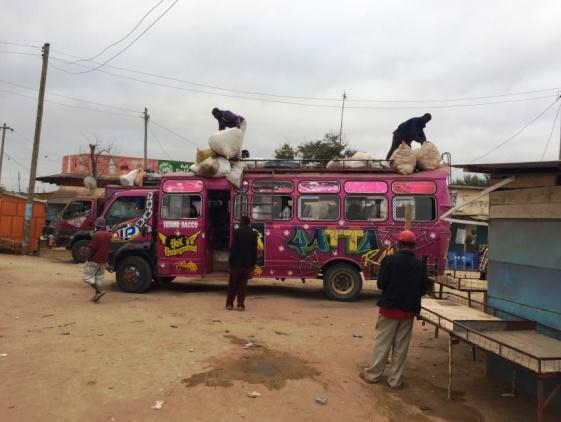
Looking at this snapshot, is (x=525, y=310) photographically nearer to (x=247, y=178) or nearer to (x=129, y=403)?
(x=129, y=403)

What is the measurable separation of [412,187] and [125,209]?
670 cm

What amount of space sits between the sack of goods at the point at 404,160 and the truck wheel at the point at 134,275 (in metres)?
6.06

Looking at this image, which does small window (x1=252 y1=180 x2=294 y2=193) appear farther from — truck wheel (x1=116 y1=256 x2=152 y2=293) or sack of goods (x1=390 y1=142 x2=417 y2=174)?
truck wheel (x1=116 y1=256 x2=152 y2=293)

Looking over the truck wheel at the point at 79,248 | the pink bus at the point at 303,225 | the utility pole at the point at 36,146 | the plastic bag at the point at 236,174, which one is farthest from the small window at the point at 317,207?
the utility pole at the point at 36,146

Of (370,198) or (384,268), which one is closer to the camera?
(384,268)

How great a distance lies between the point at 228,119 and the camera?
1044 centimetres

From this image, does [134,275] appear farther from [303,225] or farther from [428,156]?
[428,156]

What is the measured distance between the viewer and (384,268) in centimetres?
525

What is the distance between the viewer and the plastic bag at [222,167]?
1027cm

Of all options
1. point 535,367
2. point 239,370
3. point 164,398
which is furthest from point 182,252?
point 535,367

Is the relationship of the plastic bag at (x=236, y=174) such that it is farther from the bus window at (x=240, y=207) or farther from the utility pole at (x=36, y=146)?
the utility pole at (x=36, y=146)

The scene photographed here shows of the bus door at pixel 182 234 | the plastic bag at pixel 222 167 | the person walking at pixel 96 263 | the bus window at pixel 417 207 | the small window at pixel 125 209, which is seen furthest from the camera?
the small window at pixel 125 209

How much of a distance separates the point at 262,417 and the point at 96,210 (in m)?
14.3

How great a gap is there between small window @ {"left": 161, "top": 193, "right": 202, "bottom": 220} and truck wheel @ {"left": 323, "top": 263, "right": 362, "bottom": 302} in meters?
3.27
